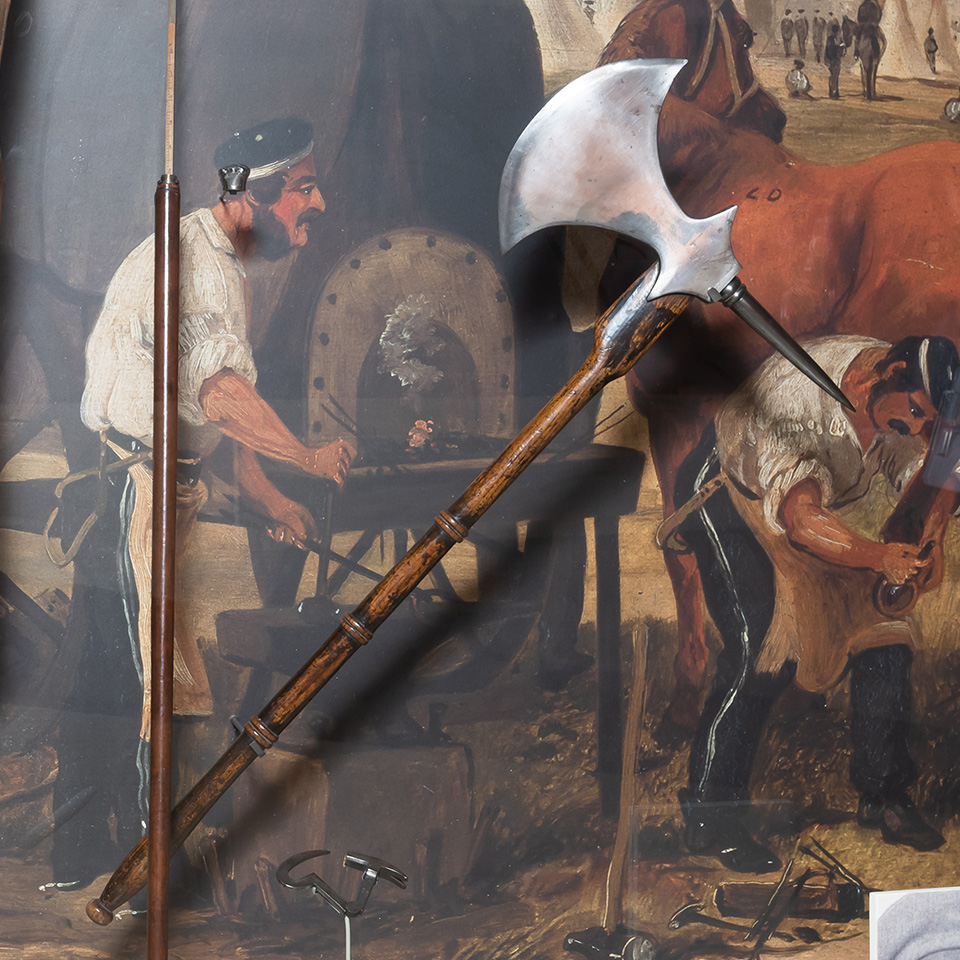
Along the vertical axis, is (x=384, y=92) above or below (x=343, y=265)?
above

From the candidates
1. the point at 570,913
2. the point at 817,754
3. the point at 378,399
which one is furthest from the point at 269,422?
the point at 817,754

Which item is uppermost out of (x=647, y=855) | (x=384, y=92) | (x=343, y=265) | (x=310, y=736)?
(x=384, y=92)

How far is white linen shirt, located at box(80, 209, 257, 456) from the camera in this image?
1968 millimetres

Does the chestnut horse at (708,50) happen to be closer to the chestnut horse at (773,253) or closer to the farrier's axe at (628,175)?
the chestnut horse at (773,253)

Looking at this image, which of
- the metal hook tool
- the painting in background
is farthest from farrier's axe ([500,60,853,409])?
the metal hook tool

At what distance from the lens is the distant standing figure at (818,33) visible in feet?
7.40

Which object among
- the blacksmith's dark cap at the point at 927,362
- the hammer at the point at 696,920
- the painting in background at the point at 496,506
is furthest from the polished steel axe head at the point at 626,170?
the hammer at the point at 696,920

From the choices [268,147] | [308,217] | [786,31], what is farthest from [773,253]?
[268,147]

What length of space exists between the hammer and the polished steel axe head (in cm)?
149

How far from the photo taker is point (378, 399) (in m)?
2.06

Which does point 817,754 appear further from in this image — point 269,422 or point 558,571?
point 269,422

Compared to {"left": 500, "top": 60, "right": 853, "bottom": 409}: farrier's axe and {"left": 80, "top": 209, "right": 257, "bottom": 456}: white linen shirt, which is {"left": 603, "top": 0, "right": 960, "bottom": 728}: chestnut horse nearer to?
{"left": 500, "top": 60, "right": 853, "bottom": 409}: farrier's axe

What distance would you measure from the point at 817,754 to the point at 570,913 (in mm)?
739

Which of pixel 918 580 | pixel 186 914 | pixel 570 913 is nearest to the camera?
pixel 186 914
